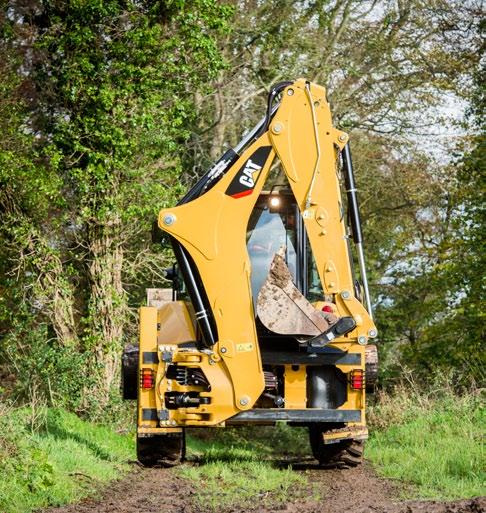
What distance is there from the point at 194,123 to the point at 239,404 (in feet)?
45.6

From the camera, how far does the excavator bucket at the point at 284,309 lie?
404 inches

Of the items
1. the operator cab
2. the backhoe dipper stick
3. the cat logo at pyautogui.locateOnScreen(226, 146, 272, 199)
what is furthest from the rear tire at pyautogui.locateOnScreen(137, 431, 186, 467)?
the cat logo at pyautogui.locateOnScreen(226, 146, 272, 199)

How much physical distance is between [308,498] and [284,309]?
1987 mm

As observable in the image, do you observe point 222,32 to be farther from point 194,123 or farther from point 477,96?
point 477,96

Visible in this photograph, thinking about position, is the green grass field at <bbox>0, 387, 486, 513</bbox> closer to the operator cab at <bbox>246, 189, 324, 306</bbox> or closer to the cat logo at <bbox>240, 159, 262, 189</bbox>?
the operator cab at <bbox>246, 189, 324, 306</bbox>

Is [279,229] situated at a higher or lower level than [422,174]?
lower

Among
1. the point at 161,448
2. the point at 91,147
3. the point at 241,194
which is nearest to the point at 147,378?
the point at 161,448

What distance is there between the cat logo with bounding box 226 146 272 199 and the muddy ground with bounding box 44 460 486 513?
9.47 ft

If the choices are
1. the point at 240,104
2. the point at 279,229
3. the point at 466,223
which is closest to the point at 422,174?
the point at 466,223

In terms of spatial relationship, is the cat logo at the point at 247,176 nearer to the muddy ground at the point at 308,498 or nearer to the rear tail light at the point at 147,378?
the rear tail light at the point at 147,378

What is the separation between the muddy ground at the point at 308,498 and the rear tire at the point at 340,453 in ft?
0.49

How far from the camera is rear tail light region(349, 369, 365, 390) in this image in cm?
1089

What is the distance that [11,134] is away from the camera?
1762 cm

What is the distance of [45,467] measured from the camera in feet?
28.6
